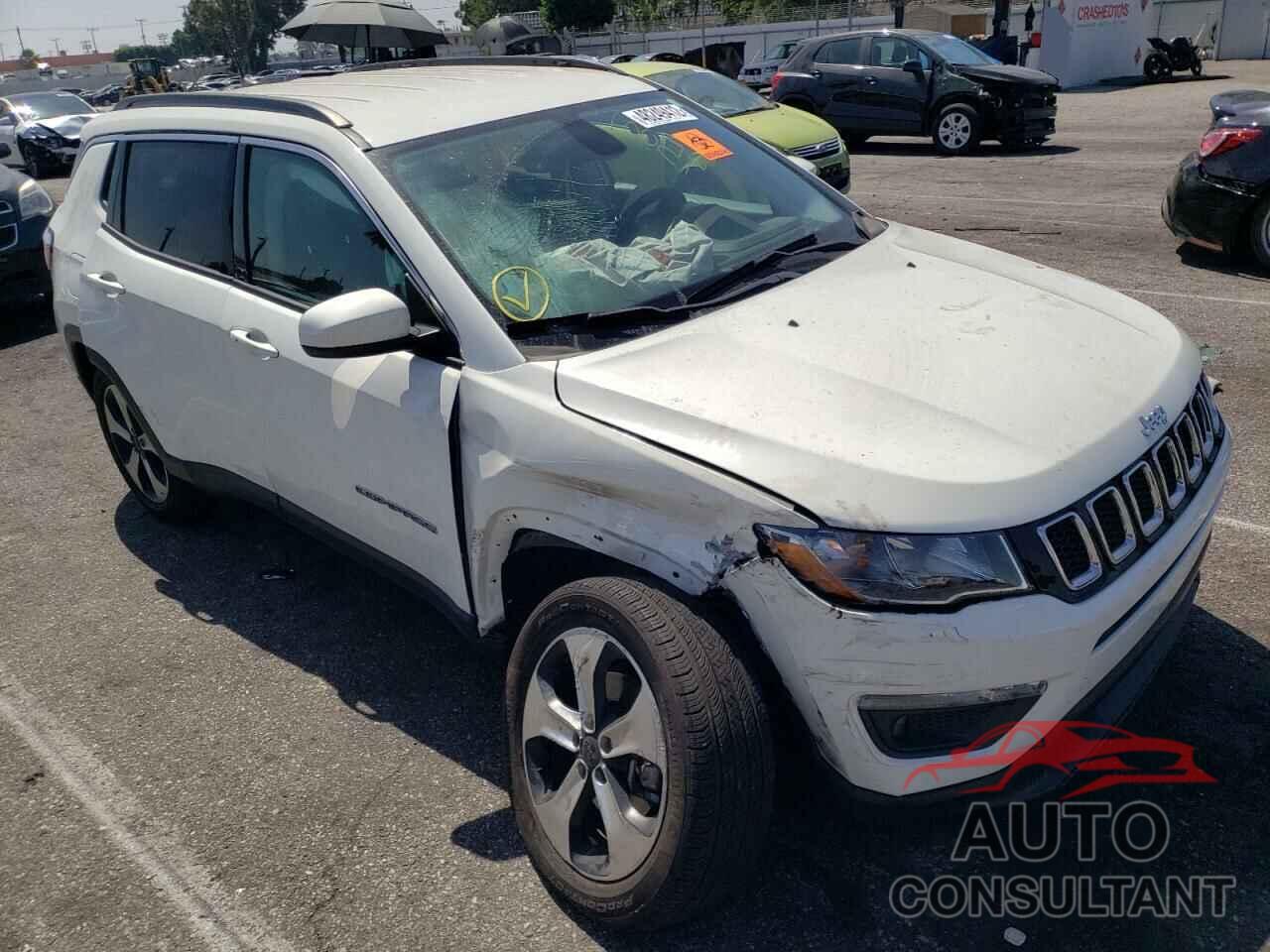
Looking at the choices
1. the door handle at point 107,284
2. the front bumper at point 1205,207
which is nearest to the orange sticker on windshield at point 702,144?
the door handle at point 107,284

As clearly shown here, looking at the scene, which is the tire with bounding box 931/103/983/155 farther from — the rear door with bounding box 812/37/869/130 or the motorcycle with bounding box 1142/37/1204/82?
the motorcycle with bounding box 1142/37/1204/82

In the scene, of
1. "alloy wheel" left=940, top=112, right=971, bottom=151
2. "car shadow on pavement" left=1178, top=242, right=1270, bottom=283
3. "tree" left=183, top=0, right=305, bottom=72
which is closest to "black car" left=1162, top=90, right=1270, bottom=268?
"car shadow on pavement" left=1178, top=242, right=1270, bottom=283

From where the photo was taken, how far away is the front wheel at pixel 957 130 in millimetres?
15195

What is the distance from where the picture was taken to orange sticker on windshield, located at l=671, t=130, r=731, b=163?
147 inches

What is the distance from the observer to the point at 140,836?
3.07 metres

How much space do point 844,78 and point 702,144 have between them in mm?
13818

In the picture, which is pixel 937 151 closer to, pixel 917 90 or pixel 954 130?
pixel 954 130

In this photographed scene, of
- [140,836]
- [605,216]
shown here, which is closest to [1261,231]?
[605,216]

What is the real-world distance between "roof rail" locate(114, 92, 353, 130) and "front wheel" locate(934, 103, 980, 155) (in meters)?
12.9

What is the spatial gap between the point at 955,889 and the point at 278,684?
2271 mm

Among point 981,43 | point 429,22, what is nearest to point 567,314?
point 429,22

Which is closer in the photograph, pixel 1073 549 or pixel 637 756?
pixel 1073 549

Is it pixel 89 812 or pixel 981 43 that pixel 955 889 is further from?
pixel 981 43

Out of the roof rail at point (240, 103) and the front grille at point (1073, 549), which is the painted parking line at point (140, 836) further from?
the roof rail at point (240, 103)
